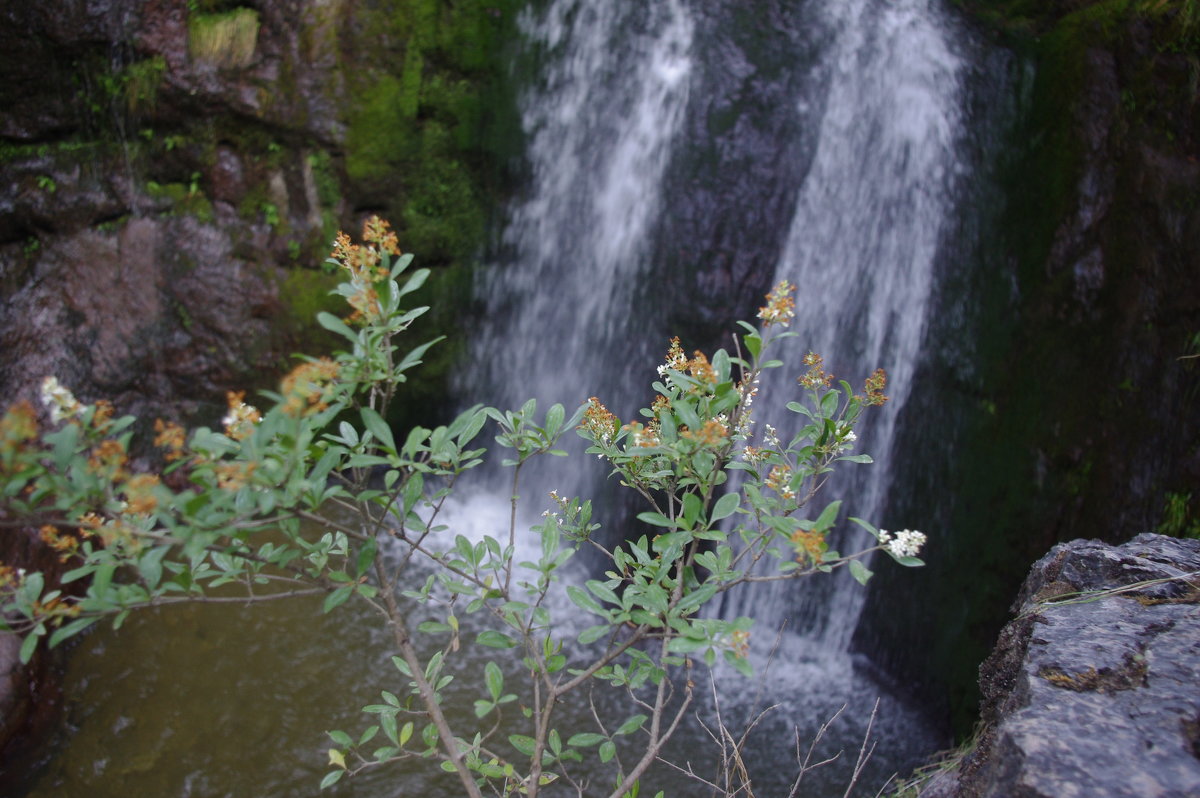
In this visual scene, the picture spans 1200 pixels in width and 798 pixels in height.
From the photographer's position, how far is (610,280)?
4855mm

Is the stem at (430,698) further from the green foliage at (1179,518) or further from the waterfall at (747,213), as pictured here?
the green foliage at (1179,518)

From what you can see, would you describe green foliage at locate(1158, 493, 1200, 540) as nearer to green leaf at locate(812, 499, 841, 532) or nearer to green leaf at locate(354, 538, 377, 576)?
green leaf at locate(812, 499, 841, 532)

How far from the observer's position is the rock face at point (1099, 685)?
1.27 m

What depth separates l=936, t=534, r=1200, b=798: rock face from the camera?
1.27 metres

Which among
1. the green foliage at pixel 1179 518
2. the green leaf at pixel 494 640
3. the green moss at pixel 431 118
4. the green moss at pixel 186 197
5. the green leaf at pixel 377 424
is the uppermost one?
the green moss at pixel 431 118

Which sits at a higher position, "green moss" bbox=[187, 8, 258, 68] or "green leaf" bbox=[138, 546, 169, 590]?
"green moss" bbox=[187, 8, 258, 68]

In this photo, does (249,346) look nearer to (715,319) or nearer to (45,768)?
(45,768)

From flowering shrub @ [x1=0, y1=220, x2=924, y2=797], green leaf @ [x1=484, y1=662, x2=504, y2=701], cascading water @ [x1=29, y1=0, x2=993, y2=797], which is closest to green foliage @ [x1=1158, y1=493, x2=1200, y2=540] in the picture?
cascading water @ [x1=29, y1=0, x2=993, y2=797]

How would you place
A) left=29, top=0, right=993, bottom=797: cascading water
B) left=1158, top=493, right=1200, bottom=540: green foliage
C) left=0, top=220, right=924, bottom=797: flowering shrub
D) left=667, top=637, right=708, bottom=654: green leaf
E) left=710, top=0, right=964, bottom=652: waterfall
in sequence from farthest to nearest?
left=710, top=0, right=964, bottom=652: waterfall < left=29, top=0, right=993, bottom=797: cascading water < left=1158, top=493, right=1200, bottom=540: green foliage < left=667, top=637, right=708, bottom=654: green leaf < left=0, top=220, right=924, bottom=797: flowering shrub

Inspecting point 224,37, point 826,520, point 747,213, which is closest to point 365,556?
point 826,520

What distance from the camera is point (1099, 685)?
1469 mm

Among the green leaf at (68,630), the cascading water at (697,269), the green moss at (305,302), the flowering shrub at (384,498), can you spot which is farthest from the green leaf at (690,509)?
the green moss at (305,302)

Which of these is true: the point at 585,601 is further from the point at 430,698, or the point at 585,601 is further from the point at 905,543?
the point at 905,543

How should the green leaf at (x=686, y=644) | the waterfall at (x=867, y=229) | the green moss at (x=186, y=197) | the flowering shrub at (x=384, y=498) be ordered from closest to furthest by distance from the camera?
the flowering shrub at (x=384, y=498)
the green leaf at (x=686, y=644)
the waterfall at (x=867, y=229)
the green moss at (x=186, y=197)
